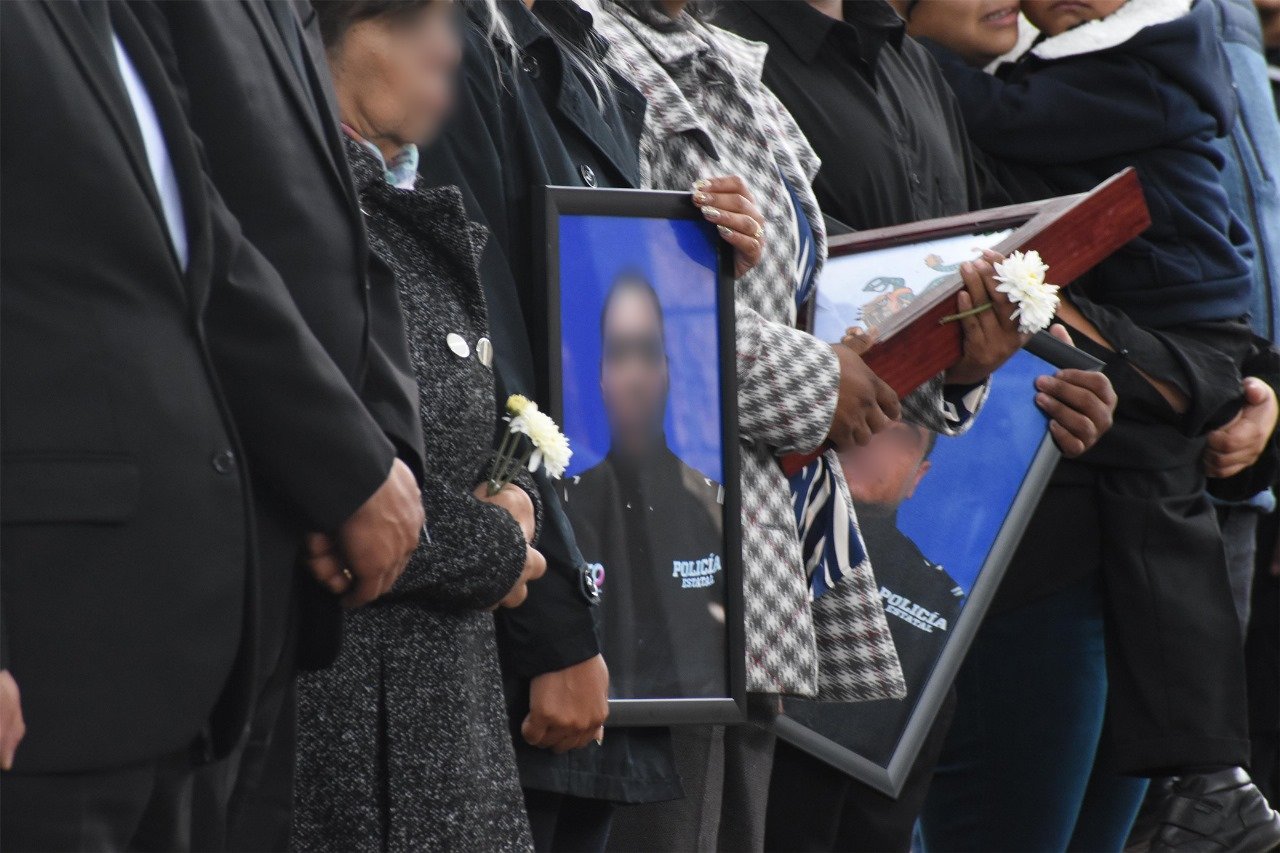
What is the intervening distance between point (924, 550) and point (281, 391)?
72.8 inches

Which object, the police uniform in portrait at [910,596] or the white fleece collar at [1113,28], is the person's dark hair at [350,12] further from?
the white fleece collar at [1113,28]

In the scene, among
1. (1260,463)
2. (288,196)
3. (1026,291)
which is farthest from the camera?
(1260,463)

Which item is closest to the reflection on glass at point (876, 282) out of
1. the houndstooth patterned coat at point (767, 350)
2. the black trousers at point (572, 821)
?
the houndstooth patterned coat at point (767, 350)

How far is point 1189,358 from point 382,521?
8.59 ft

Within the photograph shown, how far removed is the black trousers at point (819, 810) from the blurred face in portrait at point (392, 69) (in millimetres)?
1356

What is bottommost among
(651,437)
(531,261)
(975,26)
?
(651,437)

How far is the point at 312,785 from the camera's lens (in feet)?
6.53

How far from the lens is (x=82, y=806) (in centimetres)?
151

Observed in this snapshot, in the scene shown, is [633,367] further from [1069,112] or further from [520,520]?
[1069,112]

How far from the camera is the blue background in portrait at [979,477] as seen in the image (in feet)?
10.9

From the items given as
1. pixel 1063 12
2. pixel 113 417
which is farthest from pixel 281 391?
pixel 1063 12

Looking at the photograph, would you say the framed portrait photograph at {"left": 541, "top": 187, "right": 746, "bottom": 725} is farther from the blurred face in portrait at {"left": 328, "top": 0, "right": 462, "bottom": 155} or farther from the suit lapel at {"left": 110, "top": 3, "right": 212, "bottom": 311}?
the suit lapel at {"left": 110, "top": 3, "right": 212, "bottom": 311}

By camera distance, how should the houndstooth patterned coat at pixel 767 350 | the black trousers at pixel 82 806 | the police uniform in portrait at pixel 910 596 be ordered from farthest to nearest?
the police uniform in portrait at pixel 910 596
the houndstooth patterned coat at pixel 767 350
the black trousers at pixel 82 806

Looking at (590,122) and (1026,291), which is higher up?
(590,122)
